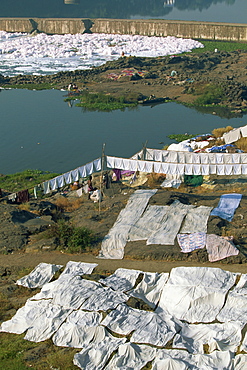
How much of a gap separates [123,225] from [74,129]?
18933mm

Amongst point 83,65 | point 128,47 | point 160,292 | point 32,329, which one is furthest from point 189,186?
point 128,47

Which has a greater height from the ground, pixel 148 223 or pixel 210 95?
pixel 210 95

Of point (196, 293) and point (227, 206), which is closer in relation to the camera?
point (196, 293)

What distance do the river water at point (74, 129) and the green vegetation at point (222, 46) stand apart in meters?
25.4

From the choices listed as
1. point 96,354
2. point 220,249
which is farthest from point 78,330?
point 220,249

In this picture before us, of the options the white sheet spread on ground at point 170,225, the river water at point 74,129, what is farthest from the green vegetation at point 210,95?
the white sheet spread on ground at point 170,225

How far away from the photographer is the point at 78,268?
14.8 metres

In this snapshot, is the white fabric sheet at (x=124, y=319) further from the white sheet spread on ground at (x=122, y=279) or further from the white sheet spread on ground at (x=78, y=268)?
the white sheet spread on ground at (x=78, y=268)

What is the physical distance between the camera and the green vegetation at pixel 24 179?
24688mm

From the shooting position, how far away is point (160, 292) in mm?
13117

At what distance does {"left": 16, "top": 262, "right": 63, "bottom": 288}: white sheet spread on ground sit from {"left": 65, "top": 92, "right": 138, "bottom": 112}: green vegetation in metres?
26.4

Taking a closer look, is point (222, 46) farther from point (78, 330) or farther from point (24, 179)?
point (78, 330)

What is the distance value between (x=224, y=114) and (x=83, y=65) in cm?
2435

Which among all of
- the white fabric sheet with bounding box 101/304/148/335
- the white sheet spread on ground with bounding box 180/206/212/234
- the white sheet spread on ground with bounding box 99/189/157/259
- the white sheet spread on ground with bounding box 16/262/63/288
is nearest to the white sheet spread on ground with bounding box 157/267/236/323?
the white fabric sheet with bounding box 101/304/148/335
